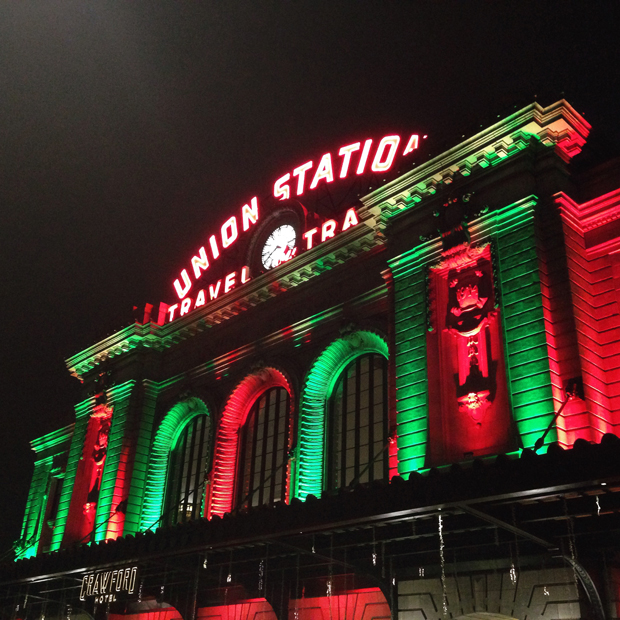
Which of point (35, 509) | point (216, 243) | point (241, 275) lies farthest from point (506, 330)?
point (35, 509)

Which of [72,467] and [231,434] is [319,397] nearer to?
[231,434]

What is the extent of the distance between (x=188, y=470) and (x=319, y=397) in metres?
8.40

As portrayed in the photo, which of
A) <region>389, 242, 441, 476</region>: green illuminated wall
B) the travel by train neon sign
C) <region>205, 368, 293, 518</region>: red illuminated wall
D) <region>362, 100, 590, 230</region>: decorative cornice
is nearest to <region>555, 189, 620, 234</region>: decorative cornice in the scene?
<region>362, 100, 590, 230</region>: decorative cornice

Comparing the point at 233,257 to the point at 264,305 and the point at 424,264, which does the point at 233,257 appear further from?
the point at 424,264

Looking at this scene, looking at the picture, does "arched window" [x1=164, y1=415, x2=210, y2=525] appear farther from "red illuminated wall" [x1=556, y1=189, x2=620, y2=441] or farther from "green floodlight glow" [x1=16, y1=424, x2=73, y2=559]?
"red illuminated wall" [x1=556, y1=189, x2=620, y2=441]

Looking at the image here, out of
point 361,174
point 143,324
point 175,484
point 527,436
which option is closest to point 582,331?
point 527,436

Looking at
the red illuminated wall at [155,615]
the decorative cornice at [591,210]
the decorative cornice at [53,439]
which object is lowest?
the red illuminated wall at [155,615]

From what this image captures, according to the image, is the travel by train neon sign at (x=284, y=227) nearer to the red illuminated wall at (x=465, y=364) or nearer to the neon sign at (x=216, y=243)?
the neon sign at (x=216, y=243)

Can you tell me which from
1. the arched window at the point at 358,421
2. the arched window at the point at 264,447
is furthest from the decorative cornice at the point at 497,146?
the arched window at the point at 264,447

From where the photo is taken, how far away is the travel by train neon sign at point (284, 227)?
30.1m

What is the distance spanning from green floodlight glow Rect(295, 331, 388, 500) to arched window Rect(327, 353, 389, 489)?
284 mm

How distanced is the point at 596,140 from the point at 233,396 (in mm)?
17390

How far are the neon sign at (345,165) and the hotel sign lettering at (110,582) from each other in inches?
698

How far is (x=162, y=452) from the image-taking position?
3328cm
